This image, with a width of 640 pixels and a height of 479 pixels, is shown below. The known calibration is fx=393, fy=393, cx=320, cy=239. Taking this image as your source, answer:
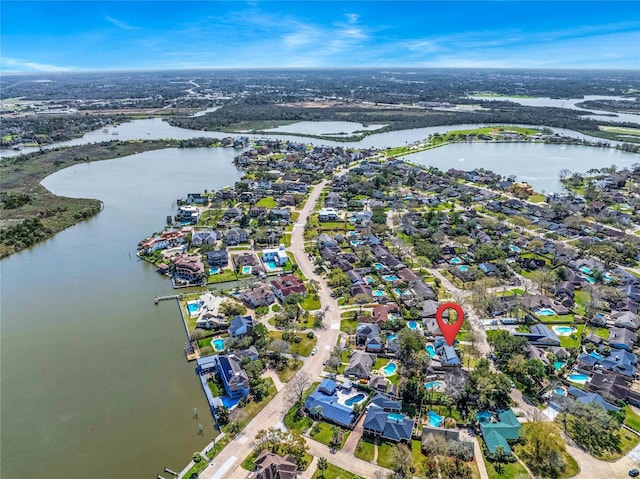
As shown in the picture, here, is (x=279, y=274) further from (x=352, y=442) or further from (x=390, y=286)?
(x=352, y=442)

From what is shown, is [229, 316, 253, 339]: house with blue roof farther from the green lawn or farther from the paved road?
the green lawn

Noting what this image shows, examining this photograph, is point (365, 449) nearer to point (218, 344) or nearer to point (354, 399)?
point (354, 399)

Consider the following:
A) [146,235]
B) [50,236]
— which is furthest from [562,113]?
[50,236]

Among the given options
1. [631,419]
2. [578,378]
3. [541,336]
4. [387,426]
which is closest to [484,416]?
[387,426]

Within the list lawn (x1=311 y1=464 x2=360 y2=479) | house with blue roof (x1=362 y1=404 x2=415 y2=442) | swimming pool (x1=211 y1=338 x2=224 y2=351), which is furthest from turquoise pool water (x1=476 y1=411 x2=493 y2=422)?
swimming pool (x1=211 y1=338 x2=224 y2=351)

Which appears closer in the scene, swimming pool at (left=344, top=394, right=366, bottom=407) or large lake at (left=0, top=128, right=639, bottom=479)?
large lake at (left=0, top=128, right=639, bottom=479)

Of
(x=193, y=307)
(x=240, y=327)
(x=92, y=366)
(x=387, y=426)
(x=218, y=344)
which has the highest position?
(x=240, y=327)
